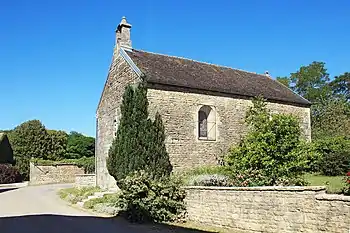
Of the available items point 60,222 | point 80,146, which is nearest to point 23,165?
point 80,146

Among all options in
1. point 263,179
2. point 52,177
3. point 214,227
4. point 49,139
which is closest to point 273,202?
point 214,227

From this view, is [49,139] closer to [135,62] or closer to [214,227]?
[135,62]

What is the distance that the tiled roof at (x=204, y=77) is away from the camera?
1936 cm

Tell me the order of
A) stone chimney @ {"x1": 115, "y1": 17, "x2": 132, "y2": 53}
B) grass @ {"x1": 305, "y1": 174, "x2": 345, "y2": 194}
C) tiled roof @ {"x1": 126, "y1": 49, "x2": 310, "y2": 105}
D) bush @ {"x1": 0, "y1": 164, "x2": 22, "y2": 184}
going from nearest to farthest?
grass @ {"x1": 305, "y1": 174, "x2": 345, "y2": 194}
tiled roof @ {"x1": 126, "y1": 49, "x2": 310, "y2": 105}
stone chimney @ {"x1": 115, "y1": 17, "x2": 132, "y2": 53}
bush @ {"x1": 0, "y1": 164, "x2": 22, "y2": 184}

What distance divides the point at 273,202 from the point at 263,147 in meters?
6.10

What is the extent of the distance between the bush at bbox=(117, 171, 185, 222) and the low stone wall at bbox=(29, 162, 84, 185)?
2623 cm

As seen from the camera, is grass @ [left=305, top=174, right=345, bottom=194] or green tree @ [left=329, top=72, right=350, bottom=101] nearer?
grass @ [left=305, top=174, right=345, bottom=194]

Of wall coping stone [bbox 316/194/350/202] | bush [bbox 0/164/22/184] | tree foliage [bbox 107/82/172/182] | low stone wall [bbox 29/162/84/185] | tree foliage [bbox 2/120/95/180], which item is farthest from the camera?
tree foliage [bbox 2/120/95/180]

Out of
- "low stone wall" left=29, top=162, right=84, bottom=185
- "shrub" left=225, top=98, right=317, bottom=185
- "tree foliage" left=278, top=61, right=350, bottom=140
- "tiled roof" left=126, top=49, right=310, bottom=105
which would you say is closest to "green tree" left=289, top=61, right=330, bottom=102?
"tree foliage" left=278, top=61, right=350, bottom=140

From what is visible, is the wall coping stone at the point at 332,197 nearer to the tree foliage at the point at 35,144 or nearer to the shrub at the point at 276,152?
the shrub at the point at 276,152

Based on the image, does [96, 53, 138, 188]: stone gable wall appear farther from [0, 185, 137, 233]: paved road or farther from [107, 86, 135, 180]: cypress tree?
[0, 185, 137, 233]: paved road

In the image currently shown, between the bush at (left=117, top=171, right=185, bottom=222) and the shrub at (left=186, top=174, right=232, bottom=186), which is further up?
the shrub at (left=186, top=174, right=232, bottom=186)

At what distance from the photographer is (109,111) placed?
22.4 metres

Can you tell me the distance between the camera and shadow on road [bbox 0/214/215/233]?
36.0 ft
